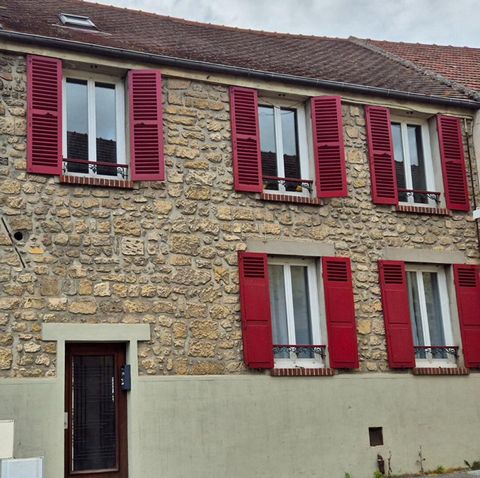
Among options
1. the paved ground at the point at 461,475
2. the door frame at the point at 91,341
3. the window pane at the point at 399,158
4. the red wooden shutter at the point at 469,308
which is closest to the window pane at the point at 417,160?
the window pane at the point at 399,158

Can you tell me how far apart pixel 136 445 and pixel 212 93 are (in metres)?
5.27

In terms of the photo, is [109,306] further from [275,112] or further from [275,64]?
[275,64]

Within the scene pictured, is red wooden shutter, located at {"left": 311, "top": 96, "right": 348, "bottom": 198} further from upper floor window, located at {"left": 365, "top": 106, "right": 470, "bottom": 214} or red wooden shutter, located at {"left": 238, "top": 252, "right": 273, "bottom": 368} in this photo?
red wooden shutter, located at {"left": 238, "top": 252, "right": 273, "bottom": 368}

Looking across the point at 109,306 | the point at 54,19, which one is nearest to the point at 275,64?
the point at 54,19

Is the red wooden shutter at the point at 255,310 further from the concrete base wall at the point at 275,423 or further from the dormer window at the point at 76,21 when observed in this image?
the dormer window at the point at 76,21

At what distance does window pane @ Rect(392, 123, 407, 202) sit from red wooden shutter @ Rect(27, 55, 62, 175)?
5.61 meters

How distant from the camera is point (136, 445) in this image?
10203 mm

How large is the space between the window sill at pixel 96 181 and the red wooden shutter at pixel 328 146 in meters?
3.04

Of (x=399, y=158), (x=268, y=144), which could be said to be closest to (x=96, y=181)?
(x=268, y=144)

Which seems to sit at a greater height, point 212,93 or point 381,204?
point 212,93

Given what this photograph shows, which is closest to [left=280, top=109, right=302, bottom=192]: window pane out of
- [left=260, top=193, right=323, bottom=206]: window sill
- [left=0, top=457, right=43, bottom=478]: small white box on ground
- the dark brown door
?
[left=260, top=193, right=323, bottom=206]: window sill

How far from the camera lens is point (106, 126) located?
11.4 metres

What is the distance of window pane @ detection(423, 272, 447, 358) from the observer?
12.7 m

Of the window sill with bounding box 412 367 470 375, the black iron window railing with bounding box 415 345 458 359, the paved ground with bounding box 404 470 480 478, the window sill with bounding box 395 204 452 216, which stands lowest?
the paved ground with bounding box 404 470 480 478
